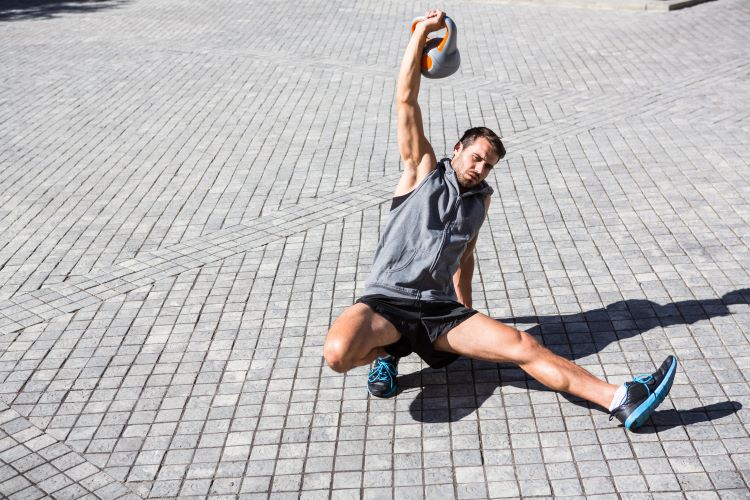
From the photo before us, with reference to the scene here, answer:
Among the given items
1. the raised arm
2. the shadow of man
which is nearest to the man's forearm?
the raised arm

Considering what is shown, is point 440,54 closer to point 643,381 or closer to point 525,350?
point 525,350

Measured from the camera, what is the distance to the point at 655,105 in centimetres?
977

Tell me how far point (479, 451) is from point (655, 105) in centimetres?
657

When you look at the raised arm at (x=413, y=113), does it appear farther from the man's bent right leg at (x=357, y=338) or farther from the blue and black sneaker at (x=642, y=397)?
the blue and black sneaker at (x=642, y=397)

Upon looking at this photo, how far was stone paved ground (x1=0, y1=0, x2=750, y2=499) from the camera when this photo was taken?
4336 millimetres

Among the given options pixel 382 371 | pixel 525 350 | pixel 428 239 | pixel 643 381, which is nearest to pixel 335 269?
pixel 382 371

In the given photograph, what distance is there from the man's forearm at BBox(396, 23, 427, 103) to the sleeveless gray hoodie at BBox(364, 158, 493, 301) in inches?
18.3

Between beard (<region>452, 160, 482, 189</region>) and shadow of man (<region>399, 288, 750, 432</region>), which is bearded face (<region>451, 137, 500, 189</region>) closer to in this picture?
beard (<region>452, 160, 482, 189</region>)

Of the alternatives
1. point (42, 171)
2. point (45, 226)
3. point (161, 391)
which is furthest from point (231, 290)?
point (42, 171)

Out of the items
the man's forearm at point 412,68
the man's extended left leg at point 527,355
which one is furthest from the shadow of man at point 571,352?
the man's forearm at point 412,68

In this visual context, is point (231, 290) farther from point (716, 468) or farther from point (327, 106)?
point (327, 106)

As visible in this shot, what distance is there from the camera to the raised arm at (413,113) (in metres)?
4.89

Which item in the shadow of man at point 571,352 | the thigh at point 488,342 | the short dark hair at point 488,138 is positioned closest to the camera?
the thigh at point 488,342

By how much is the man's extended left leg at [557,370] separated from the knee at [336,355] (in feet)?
1.80
